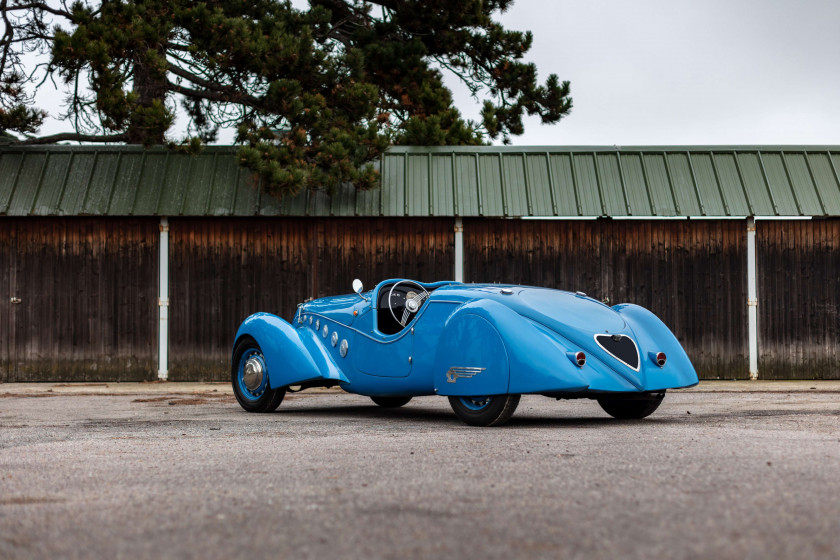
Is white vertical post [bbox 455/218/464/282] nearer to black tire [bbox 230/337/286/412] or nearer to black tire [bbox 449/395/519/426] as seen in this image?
black tire [bbox 230/337/286/412]

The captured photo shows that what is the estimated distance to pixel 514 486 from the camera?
4.35 m

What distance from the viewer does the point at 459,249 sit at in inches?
634

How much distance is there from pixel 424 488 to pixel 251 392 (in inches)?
218

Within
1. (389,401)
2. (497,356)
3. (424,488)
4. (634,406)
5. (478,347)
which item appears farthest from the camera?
(389,401)

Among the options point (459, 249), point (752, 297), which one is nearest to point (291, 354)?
point (459, 249)

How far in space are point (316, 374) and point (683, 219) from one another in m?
9.41

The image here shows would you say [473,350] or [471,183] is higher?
[471,183]

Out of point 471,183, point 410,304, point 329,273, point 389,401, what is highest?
point 471,183

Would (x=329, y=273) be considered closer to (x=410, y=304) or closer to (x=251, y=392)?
(x=251, y=392)

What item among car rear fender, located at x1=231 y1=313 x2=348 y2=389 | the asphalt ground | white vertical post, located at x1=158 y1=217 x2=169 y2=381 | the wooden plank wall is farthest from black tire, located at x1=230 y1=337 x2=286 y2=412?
white vertical post, located at x1=158 y1=217 x2=169 y2=381

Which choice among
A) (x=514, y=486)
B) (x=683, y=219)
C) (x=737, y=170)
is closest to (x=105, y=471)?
(x=514, y=486)

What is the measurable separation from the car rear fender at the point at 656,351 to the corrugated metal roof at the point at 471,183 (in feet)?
25.5

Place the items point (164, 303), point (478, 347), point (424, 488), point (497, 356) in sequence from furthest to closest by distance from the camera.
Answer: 1. point (164, 303)
2. point (478, 347)
3. point (497, 356)
4. point (424, 488)

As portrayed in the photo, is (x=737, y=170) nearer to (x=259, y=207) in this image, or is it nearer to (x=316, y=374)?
(x=259, y=207)
